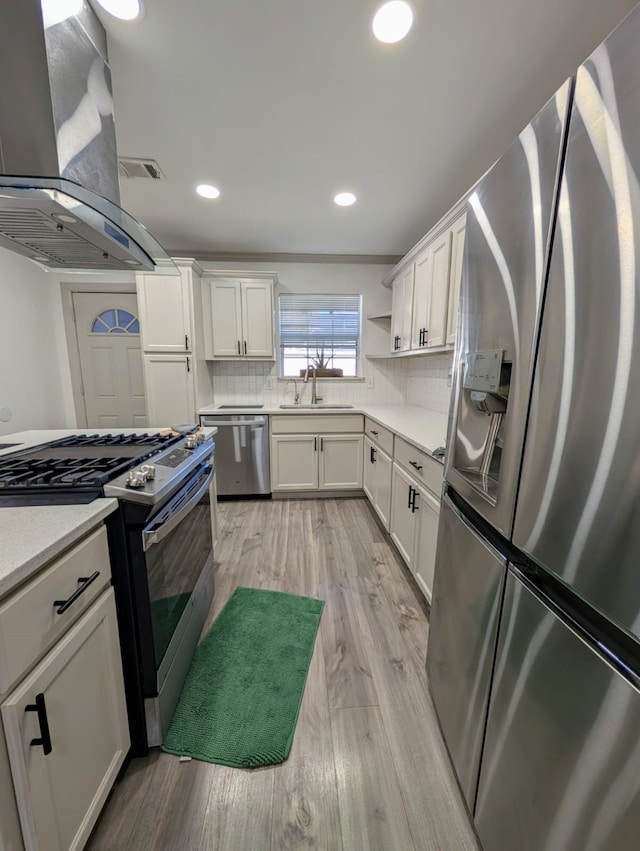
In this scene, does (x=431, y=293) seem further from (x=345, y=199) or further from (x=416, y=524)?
(x=416, y=524)

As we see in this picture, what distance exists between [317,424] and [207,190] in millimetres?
2079

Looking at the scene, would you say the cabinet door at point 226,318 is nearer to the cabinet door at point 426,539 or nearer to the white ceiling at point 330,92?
the white ceiling at point 330,92

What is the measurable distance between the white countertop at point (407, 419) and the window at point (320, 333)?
62 centimetres

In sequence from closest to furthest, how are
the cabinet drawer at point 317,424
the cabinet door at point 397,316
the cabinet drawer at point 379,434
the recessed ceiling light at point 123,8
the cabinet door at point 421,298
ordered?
1. the recessed ceiling light at point 123,8
2. the cabinet door at point 421,298
3. the cabinet drawer at point 379,434
4. the cabinet door at point 397,316
5. the cabinet drawer at point 317,424

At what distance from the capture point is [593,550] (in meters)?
0.58

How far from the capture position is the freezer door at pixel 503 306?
73 centimetres

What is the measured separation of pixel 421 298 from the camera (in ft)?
8.25

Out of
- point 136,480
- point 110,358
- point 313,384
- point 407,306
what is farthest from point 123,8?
point 110,358

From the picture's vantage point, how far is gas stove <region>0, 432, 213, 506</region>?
99cm

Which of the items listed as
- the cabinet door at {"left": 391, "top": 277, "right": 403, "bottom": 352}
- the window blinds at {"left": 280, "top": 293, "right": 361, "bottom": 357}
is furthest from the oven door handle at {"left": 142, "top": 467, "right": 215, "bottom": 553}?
the window blinds at {"left": 280, "top": 293, "right": 361, "bottom": 357}

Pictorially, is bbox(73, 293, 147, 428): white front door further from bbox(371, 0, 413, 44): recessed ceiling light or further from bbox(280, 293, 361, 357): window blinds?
bbox(371, 0, 413, 44): recessed ceiling light

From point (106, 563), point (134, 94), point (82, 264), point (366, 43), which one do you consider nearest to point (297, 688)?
point (106, 563)

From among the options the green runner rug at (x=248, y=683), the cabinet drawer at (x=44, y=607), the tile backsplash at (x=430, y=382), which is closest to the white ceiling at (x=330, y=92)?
the tile backsplash at (x=430, y=382)

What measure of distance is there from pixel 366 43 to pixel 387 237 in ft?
6.50
